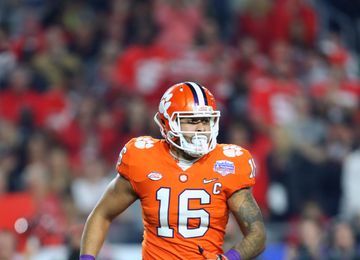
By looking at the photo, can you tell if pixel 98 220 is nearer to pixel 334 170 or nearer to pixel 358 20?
pixel 334 170

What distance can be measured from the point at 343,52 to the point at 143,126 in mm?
2839

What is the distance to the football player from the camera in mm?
5098

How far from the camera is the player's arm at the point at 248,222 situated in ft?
16.5

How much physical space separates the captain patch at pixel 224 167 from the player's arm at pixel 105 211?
43cm

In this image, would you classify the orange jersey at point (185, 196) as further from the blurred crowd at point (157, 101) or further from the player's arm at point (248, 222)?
the blurred crowd at point (157, 101)

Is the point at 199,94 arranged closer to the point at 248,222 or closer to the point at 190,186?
the point at 190,186

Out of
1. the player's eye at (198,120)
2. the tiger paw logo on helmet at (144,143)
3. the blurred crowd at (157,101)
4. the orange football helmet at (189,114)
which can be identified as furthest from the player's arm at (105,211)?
the blurred crowd at (157,101)

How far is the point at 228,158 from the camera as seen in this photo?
518cm

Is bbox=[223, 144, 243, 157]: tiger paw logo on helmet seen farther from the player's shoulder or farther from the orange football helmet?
the orange football helmet

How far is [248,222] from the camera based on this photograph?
5.09 m

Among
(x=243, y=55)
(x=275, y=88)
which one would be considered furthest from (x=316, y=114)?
(x=243, y=55)

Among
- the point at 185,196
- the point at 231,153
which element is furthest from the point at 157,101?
the point at 185,196

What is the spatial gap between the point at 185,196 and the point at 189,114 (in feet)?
1.27

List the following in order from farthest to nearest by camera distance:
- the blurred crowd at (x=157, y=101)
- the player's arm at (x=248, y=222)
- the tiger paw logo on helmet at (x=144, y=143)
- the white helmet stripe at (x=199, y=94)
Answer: the blurred crowd at (x=157, y=101) → the tiger paw logo on helmet at (x=144, y=143) → the white helmet stripe at (x=199, y=94) → the player's arm at (x=248, y=222)
